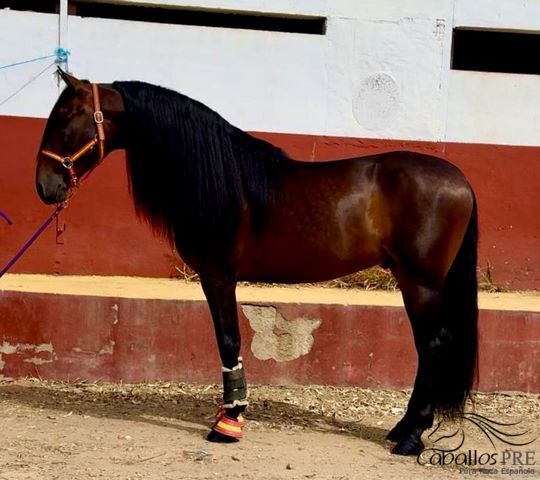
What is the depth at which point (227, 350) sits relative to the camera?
479 centimetres

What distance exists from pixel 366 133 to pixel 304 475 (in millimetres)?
3472

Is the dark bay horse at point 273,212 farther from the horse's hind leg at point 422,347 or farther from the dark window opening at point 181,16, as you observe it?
the dark window opening at point 181,16

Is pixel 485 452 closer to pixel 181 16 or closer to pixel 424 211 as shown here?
pixel 424 211

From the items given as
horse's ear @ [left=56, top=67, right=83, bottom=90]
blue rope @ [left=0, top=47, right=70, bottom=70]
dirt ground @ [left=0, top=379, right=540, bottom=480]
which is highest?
blue rope @ [left=0, top=47, right=70, bottom=70]

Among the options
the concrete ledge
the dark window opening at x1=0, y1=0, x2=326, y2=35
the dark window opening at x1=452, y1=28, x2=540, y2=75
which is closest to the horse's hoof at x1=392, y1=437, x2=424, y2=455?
the concrete ledge

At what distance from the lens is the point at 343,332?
19.8 feet

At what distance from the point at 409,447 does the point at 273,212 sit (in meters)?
1.45

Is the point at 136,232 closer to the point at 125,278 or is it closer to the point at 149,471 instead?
the point at 125,278

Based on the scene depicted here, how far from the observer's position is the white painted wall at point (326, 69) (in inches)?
271

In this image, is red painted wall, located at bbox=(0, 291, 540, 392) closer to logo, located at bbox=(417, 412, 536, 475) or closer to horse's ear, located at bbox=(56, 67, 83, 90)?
logo, located at bbox=(417, 412, 536, 475)

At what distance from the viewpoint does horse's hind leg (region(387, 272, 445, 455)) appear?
4719 millimetres

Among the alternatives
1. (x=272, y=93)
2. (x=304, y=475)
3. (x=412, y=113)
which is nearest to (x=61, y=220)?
(x=272, y=93)

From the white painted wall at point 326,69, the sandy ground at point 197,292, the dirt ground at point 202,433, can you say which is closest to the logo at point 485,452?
the dirt ground at point 202,433

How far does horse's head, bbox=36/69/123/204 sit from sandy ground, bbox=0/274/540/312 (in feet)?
5.06
